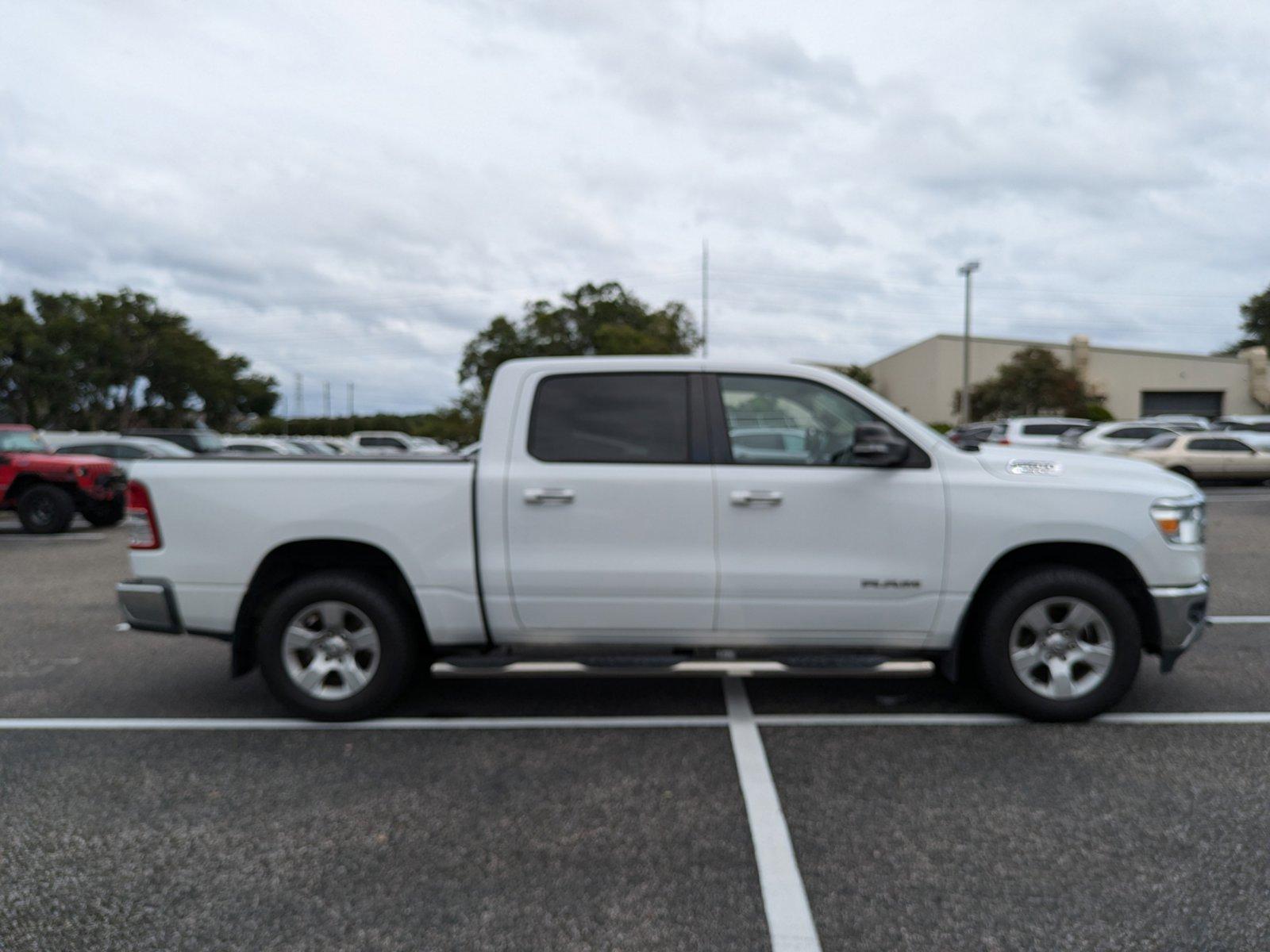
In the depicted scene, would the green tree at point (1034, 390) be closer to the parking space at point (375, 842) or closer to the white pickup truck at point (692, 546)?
the white pickup truck at point (692, 546)

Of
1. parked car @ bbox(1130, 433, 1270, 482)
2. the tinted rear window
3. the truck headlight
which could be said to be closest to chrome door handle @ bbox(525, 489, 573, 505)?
the tinted rear window

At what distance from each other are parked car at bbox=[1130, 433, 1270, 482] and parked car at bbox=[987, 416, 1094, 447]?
3153mm

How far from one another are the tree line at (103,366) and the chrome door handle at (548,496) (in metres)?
49.1

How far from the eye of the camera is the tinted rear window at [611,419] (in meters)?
4.73

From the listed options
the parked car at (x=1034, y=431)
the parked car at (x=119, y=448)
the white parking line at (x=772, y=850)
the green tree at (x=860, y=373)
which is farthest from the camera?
the green tree at (x=860, y=373)

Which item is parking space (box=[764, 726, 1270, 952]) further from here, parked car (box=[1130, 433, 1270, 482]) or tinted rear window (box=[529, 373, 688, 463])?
parked car (box=[1130, 433, 1270, 482])

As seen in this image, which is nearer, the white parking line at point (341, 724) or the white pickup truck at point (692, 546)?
the white pickup truck at point (692, 546)

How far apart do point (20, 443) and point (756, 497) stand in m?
14.3

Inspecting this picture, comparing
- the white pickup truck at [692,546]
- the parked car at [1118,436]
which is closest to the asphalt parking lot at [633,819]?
the white pickup truck at [692,546]

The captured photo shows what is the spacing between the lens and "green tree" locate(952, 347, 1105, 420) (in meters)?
47.2

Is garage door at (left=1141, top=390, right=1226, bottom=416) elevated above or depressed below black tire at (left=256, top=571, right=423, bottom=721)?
above

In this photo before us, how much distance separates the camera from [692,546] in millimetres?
4621

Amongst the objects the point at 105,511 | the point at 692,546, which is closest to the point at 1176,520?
the point at 692,546

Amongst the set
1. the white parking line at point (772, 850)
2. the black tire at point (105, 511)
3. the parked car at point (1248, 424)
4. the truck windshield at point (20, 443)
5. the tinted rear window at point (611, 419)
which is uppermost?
the parked car at point (1248, 424)
